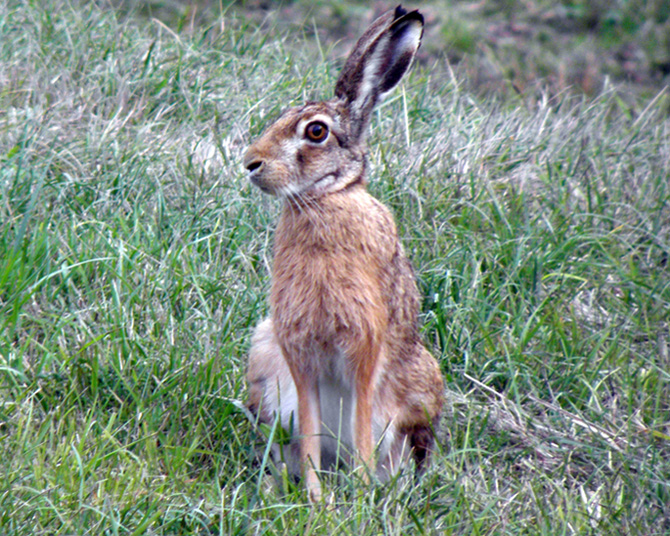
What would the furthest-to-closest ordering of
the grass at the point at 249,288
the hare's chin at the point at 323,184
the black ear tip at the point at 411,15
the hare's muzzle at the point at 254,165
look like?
1. the black ear tip at the point at 411,15
2. the hare's chin at the point at 323,184
3. the hare's muzzle at the point at 254,165
4. the grass at the point at 249,288

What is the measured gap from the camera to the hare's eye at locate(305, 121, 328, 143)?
3568mm

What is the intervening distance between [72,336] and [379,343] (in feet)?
4.56

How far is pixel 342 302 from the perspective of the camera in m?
3.45

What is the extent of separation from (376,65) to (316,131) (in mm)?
436

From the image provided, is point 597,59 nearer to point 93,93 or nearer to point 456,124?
point 456,124

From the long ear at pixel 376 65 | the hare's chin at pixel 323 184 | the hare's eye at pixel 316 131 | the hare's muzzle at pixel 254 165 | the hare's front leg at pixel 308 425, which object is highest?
the long ear at pixel 376 65

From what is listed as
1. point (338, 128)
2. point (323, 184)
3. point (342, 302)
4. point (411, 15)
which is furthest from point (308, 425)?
point (411, 15)

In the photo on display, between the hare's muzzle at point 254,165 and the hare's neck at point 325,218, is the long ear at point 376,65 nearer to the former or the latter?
the hare's neck at point 325,218

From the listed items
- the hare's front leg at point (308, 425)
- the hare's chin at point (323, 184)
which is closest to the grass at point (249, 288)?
the hare's front leg at point (308, 425)

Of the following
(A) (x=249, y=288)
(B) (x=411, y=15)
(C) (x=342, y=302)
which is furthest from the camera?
(A) (x=249, y=288)

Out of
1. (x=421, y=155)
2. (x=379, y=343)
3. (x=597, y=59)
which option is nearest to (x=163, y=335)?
(x=379, y=343)

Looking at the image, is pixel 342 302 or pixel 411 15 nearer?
pixel 342 302

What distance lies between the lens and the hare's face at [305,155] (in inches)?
137

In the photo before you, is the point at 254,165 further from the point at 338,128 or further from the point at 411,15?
the point at 411,15
